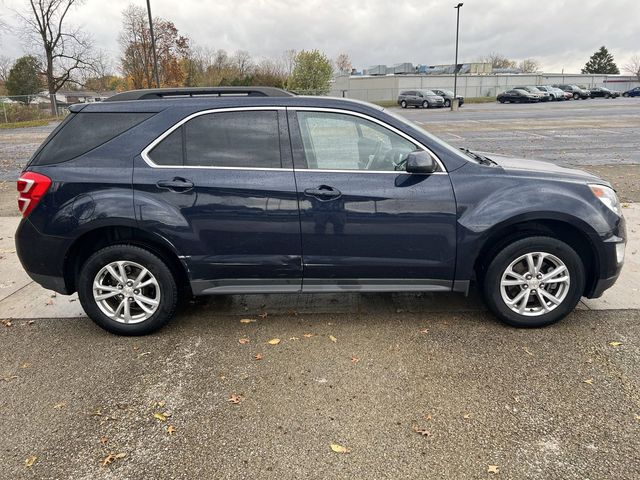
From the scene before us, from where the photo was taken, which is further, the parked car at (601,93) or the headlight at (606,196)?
the parked car at (601,93)

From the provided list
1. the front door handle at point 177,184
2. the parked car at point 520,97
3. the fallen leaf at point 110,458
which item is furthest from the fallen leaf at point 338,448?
the parked car at point 520,97

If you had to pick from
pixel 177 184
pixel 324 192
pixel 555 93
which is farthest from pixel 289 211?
pixel 555 93

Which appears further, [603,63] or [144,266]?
[603,63]

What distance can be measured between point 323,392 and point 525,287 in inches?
71.5

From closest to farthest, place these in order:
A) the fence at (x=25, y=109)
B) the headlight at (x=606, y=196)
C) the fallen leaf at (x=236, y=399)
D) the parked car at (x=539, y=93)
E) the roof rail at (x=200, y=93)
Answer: the fallen leaf at (x=236, y=399), the headlight at (x=606, y=196), the roof rail at (x=200, y=93), the fence at (x=25, y=109), the parked car at (x=539, y=93)

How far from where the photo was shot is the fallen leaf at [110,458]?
8.51 ft

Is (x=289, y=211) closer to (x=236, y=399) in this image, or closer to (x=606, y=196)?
(x=236, y=399)

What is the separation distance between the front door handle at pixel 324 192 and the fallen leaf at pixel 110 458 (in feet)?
6.68

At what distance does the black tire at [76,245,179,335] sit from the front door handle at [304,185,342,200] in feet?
4.13

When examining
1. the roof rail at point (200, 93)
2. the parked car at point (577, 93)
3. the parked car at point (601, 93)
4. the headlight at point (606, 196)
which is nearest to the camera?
the headlight at point (606, 196)

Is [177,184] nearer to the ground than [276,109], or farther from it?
nearer to the ground

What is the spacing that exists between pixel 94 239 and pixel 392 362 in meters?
2.48

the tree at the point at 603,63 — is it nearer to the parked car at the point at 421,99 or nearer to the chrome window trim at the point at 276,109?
the parked car at the point at 421,99

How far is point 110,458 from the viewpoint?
263 centimetres
